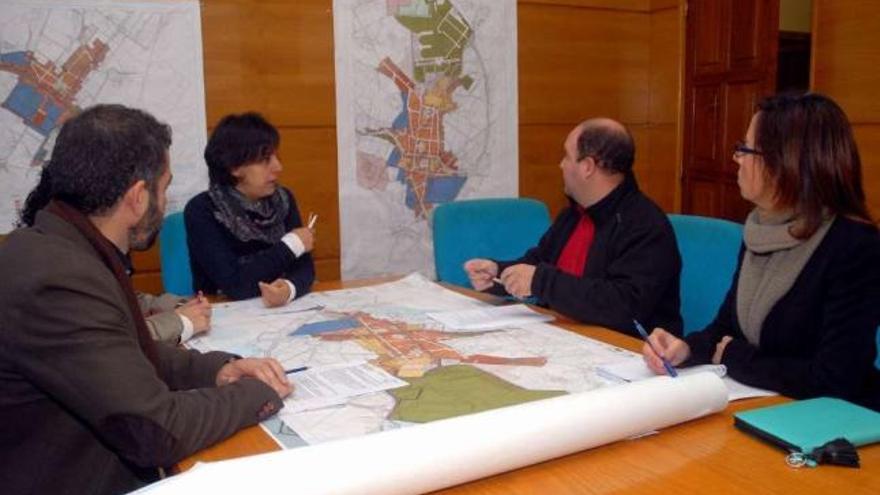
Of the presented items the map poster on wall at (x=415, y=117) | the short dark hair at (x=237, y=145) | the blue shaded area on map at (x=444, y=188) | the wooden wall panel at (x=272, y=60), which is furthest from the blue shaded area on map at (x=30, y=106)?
the blue shaded area on map at (x=444, y=188)

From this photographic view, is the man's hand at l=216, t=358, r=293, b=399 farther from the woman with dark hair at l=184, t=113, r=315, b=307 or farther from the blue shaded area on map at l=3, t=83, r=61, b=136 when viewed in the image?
the blue shaded area on map at l=3, t=83, r=61, b=136

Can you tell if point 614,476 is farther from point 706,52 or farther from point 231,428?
point 706,52

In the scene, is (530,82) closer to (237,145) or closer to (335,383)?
(237,145)

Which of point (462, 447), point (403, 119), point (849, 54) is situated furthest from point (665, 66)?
point (462, 447)

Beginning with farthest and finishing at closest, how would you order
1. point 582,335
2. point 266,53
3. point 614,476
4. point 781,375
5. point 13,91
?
point 266,53 → point 13,91 → point 582,335 → point 781,375 → point 614,476

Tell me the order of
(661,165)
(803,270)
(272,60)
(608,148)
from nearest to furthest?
1. (803,270)
2. (608,148)
3. (272,60)
4. (661,165)

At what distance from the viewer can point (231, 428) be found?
4.63 ft

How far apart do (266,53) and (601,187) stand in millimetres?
1896

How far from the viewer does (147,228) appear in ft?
5.54

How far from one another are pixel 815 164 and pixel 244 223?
200 centimetres

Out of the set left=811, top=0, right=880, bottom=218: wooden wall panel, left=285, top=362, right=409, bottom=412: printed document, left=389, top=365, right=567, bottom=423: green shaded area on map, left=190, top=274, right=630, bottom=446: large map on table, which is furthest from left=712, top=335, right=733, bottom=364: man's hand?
left=811, top=0, right=880, bottom=218: wooden wall panel

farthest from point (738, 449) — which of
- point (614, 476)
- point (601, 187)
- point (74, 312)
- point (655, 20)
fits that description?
point (655, 20)

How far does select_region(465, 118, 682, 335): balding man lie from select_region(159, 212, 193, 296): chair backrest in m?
1.21

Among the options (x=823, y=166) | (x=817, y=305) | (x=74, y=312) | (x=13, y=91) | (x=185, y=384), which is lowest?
(x=185, y=384)
